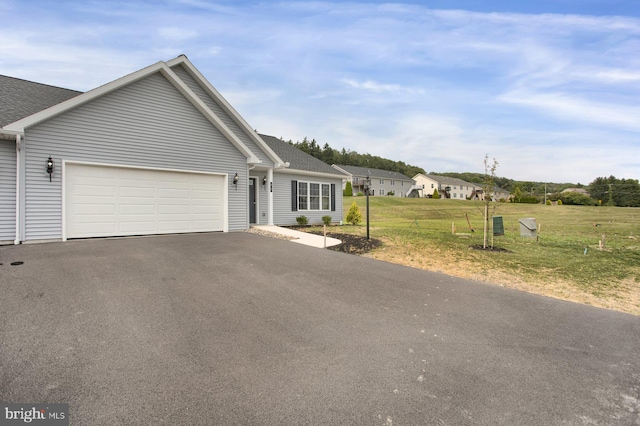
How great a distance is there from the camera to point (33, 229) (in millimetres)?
8664

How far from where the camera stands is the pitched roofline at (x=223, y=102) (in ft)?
41.6

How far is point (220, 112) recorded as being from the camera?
541 inches

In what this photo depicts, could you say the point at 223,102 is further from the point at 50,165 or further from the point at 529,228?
the point at 529,228

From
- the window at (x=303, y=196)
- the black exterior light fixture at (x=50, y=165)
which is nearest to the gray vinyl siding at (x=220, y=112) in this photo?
the window at (x=303, y=196)

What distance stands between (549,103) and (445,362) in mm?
16415

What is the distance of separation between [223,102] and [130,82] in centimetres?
388

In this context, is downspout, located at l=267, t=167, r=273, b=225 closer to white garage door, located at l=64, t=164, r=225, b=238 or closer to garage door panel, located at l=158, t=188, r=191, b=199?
white garage door, located at l=64, t=164, r=225, b=238

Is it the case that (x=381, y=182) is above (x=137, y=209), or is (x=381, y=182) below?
above

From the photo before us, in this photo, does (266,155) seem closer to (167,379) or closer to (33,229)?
(33,229)

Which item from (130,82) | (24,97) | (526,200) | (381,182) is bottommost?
(526,200)

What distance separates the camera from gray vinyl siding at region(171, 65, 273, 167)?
43.1 feet

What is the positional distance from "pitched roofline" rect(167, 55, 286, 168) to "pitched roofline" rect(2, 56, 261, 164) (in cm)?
15

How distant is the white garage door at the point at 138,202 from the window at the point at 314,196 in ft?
16.5

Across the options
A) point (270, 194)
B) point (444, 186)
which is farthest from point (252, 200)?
point (444, 186)
